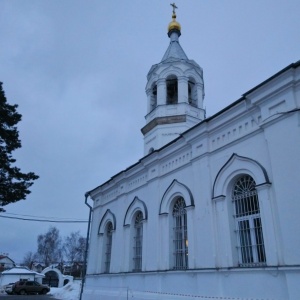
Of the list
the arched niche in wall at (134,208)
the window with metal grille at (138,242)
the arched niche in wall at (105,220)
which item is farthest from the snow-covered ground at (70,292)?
the arched niche in wall at (134,208)

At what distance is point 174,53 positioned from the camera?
1762 centimetres

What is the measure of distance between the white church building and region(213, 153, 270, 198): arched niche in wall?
3 cm

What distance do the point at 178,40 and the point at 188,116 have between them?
22.0ft

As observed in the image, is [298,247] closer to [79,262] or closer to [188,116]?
[188,116]

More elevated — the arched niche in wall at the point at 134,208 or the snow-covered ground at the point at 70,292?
the arched niche in wall at the point at 134,208

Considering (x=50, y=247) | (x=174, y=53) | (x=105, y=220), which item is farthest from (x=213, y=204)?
(x=50, y=247)

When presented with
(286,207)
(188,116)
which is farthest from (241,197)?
A: (188,116)

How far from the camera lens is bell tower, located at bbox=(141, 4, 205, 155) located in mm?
15281

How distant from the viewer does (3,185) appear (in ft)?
43.0

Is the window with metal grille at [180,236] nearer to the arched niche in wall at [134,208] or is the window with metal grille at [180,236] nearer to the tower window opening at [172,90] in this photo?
Answer: the arched niche in wall at [134,208]

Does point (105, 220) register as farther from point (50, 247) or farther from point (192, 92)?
point (50, 247)

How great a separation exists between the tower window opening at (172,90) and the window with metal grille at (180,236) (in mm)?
6572

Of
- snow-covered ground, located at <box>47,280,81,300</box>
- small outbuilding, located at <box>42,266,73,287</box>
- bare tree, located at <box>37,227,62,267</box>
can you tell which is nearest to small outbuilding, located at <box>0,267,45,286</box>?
small outbuilding, located at <box>42,266,73,287</box>

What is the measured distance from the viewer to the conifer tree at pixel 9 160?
13.2 m
